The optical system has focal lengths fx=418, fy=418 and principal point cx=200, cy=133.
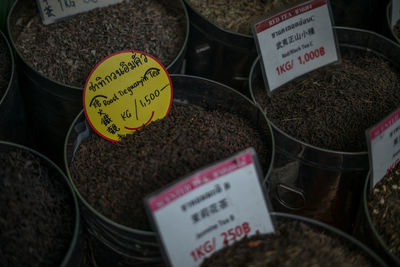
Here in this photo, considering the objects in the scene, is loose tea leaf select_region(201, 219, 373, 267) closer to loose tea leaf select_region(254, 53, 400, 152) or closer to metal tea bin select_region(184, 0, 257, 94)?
loose tea leaf select_region(254, 53, 400, 152)

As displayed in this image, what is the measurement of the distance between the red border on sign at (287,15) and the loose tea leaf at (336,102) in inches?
7.7

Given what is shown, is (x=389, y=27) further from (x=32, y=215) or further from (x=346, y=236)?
(x=32, y=215)

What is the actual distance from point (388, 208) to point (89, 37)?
1.02 m

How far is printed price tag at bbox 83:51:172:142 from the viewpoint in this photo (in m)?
1.08

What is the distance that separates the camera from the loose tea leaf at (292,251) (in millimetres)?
836

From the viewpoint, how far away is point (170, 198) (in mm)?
783

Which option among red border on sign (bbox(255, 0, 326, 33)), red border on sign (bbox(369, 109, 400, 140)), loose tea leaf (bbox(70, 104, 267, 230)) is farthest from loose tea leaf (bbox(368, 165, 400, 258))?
red border on sign (bbox(255, 0, 326, 33))

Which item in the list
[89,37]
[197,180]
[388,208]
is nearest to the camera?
[197,180]

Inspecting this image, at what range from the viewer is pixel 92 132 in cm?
114

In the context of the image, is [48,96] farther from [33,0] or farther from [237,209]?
[237,209]

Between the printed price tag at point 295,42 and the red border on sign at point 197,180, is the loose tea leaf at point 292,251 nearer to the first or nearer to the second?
the red border on sign at point 197,180

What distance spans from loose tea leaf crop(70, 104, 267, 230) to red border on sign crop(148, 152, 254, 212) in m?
0.18

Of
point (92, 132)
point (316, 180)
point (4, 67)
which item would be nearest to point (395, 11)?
point (316, 180)

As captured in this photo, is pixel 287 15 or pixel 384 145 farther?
pixel 287 15
